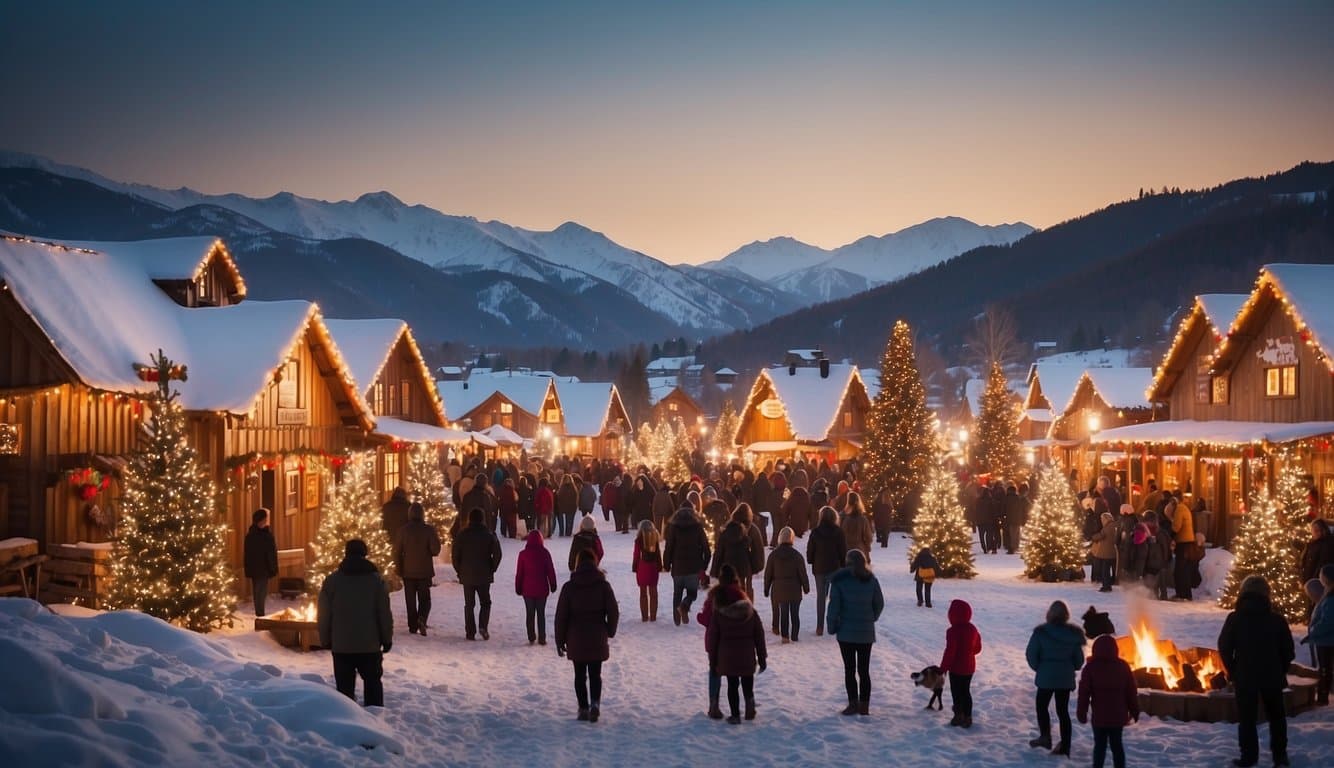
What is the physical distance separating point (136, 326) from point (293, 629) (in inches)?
297

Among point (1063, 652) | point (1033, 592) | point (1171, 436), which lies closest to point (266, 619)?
point (1063, 652)

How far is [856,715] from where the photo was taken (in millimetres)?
10391

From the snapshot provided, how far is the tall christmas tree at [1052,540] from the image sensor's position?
20391mm

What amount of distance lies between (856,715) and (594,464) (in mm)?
32273

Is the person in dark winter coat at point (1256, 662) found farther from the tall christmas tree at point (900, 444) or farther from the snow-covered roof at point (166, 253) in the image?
the tall christmas tree at point (900, 444)

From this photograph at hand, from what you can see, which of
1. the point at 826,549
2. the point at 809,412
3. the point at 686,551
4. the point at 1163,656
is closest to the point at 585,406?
the point at 809,412

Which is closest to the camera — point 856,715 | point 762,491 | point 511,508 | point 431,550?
point 856,715

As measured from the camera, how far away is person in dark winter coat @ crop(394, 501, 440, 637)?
567 inches

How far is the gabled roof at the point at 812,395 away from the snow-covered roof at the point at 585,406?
23.9 metres

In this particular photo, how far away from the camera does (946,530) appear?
20.8 m

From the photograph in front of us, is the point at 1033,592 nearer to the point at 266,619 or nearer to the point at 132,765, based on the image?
the point at 266,619

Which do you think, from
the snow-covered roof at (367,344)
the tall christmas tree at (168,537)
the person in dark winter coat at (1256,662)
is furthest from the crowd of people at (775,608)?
the snow-covered roof at (367,344)

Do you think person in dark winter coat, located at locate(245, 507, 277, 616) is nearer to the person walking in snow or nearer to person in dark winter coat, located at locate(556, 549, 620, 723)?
the person walking in snow

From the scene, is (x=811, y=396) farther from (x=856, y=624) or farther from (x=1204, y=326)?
(x=856, y=624)
